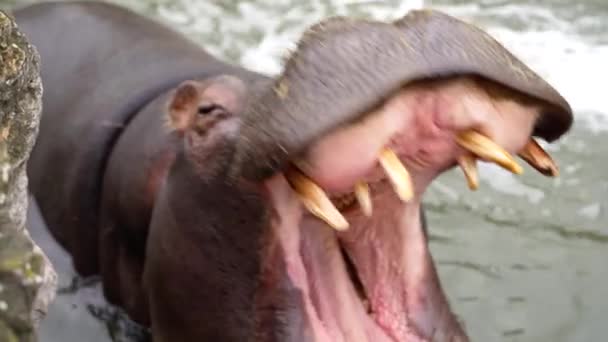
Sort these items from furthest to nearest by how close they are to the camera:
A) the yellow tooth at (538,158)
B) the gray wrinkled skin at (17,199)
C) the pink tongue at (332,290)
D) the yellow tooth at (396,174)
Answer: the pink tongue at (332,290) → the yellow tooth at (538,158) → the yellow tooth at (396,174) → the gray wrinkled skin at (17,199)

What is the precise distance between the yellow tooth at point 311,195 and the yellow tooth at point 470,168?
19 cm

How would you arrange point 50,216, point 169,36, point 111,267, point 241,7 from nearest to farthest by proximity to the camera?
point 111,267
point 50,216
point 169,36
point 241,7

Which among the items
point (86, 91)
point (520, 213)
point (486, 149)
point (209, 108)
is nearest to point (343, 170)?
point (486, 149)

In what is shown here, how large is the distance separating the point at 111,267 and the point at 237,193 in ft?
2.78

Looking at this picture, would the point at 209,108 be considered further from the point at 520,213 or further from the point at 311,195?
the point at 520,213

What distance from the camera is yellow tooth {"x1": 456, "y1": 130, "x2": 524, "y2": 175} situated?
1617 mm

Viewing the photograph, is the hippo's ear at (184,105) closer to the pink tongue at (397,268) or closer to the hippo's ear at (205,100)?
the hippo's ear at (205,100)

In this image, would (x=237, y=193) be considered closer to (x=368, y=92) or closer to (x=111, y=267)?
(x=368, y=92)

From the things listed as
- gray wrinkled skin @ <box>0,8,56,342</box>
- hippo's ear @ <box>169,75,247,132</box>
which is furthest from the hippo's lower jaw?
gray wrinkled skin @ <box>0,8,56,342</box>

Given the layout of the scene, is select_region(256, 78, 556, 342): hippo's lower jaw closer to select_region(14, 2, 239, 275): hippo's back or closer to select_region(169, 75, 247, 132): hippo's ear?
select_region(169, 75, 247, 132): hippo's ear

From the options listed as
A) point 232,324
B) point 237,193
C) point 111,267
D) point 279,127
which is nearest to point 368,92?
point 279,127

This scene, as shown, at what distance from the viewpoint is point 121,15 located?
3.24 metres

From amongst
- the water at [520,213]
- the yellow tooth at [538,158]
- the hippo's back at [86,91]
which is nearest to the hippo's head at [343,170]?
the yellow tooth at [538,158]

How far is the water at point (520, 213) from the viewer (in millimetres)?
2824
